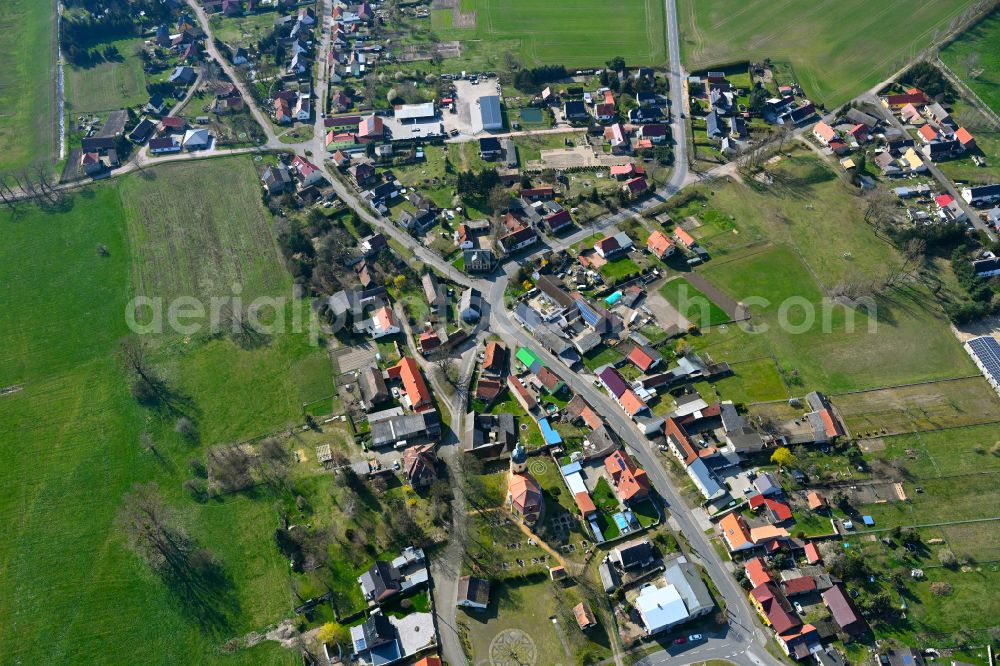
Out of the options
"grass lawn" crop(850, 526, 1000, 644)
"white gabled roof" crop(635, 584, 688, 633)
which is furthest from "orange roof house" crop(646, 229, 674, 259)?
"white gabled roof" crop(635, 584, 688, 633)

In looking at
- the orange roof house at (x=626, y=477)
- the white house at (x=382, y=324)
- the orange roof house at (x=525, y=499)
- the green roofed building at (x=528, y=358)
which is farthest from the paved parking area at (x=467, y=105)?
the orange roof house at (x=525, y=499)

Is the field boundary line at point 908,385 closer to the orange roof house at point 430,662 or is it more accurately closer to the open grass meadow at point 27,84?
the orange roof house at point 430,662

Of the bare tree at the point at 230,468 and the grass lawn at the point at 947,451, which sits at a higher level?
the bare tree at the point at 230,468

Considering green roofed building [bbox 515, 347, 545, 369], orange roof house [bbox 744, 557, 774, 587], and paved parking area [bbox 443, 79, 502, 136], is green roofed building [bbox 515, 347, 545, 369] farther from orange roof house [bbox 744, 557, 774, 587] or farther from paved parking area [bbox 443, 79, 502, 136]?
paved parking area [bbox 443, 79, 502, 136]

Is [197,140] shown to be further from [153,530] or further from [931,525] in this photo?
Result: [931,525]

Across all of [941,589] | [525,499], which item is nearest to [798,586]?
[941,589]
